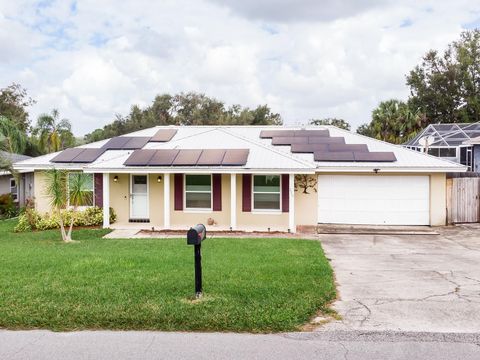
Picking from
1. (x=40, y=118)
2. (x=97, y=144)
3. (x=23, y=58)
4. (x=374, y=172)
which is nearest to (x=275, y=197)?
(x=374, y=172)

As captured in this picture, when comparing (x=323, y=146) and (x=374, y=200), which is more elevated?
(x=323, y=146)

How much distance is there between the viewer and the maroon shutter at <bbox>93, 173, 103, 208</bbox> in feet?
60.0

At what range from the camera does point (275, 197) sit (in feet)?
56.4

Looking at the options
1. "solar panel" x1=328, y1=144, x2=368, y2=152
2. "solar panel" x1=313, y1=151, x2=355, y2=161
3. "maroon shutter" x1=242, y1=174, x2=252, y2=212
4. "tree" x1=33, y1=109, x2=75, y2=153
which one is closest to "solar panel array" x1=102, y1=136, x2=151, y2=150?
"maroon shutter" x1=242, y1=174, x2=252, y2=212

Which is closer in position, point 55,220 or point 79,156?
point 55,220

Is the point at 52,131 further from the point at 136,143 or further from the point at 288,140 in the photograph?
the point at 288,140

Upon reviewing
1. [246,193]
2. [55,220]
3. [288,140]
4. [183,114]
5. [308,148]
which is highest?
[183,114]

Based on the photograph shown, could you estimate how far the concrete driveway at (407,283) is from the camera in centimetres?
615

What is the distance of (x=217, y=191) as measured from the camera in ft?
56.9

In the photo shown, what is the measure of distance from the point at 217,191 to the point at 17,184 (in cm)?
1159

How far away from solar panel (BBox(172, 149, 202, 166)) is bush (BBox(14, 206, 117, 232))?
342cm

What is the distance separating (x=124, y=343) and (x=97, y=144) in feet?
53.4

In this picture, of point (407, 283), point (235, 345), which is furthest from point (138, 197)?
point (235, 345)

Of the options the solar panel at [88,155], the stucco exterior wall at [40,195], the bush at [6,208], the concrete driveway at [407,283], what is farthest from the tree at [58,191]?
the bush at [6,208]
